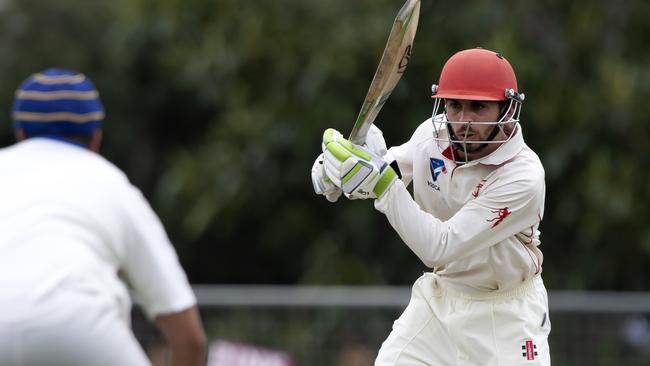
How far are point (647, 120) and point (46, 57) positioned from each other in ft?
28.5

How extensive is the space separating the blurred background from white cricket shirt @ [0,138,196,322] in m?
5.40

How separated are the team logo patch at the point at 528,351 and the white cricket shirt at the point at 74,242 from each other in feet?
5.76

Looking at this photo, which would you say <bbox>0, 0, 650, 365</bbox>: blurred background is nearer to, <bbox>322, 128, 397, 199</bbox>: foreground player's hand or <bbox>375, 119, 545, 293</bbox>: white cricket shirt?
<bbox>375, 119, 545, 293</bbox>: white cricket shirt

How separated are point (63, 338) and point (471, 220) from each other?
6.09 feet

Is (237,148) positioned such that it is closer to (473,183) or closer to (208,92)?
(208,92)

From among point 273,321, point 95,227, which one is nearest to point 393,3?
point 273,321

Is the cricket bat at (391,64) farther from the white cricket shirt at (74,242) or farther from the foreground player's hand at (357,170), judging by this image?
the white cricket shirt at (74,242)

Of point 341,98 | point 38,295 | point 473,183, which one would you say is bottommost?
point 341,98

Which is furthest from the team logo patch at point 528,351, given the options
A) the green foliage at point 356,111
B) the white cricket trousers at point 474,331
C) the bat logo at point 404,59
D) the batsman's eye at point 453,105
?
the green foliage at point 356,111

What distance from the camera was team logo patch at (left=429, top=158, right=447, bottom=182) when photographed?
499 centimetres

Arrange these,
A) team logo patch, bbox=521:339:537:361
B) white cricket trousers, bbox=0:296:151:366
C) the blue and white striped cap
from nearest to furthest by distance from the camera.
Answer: white cricket trousers, bbox=0:296:151:366, the blue and white striped cap, team logo patch, bbox=521:339:537:361

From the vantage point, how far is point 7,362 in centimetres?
332

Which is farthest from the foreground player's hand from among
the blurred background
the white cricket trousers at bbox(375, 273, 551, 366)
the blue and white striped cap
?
the blurred background

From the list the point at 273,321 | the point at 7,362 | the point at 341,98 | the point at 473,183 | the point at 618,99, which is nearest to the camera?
the point at 7,362
